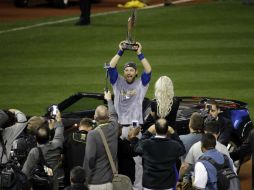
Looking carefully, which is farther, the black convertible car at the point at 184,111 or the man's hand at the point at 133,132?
the black convertible car at the point at 184,111

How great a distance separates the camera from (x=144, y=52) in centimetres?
2675

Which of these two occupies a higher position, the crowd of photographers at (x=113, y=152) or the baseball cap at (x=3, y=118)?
the baseball cap at (x=3, y=118)

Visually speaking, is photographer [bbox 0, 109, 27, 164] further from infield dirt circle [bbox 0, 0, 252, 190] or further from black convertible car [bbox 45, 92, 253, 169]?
infield dirt circle [bbox 0, 0, 252, 190]

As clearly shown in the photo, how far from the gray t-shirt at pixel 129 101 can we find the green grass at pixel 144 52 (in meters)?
6.52

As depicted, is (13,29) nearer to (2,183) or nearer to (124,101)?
(124,101)

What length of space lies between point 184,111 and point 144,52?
10178mm

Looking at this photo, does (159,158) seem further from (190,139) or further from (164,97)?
(164,97)

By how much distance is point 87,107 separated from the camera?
1705cm

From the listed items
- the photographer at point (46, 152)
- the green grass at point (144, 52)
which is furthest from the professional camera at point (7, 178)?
the green grass at point (144, 52)

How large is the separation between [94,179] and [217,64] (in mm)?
13219

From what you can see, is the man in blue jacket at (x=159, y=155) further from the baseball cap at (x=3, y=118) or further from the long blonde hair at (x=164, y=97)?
the baseball cap at (x=3, y=118)

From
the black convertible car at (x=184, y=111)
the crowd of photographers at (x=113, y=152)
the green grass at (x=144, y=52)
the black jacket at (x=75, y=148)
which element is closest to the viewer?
the crowd of photographers at (x=113, y=152)

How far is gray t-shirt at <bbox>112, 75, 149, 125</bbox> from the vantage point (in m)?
14.5

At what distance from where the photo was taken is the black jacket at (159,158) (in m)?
12.4
